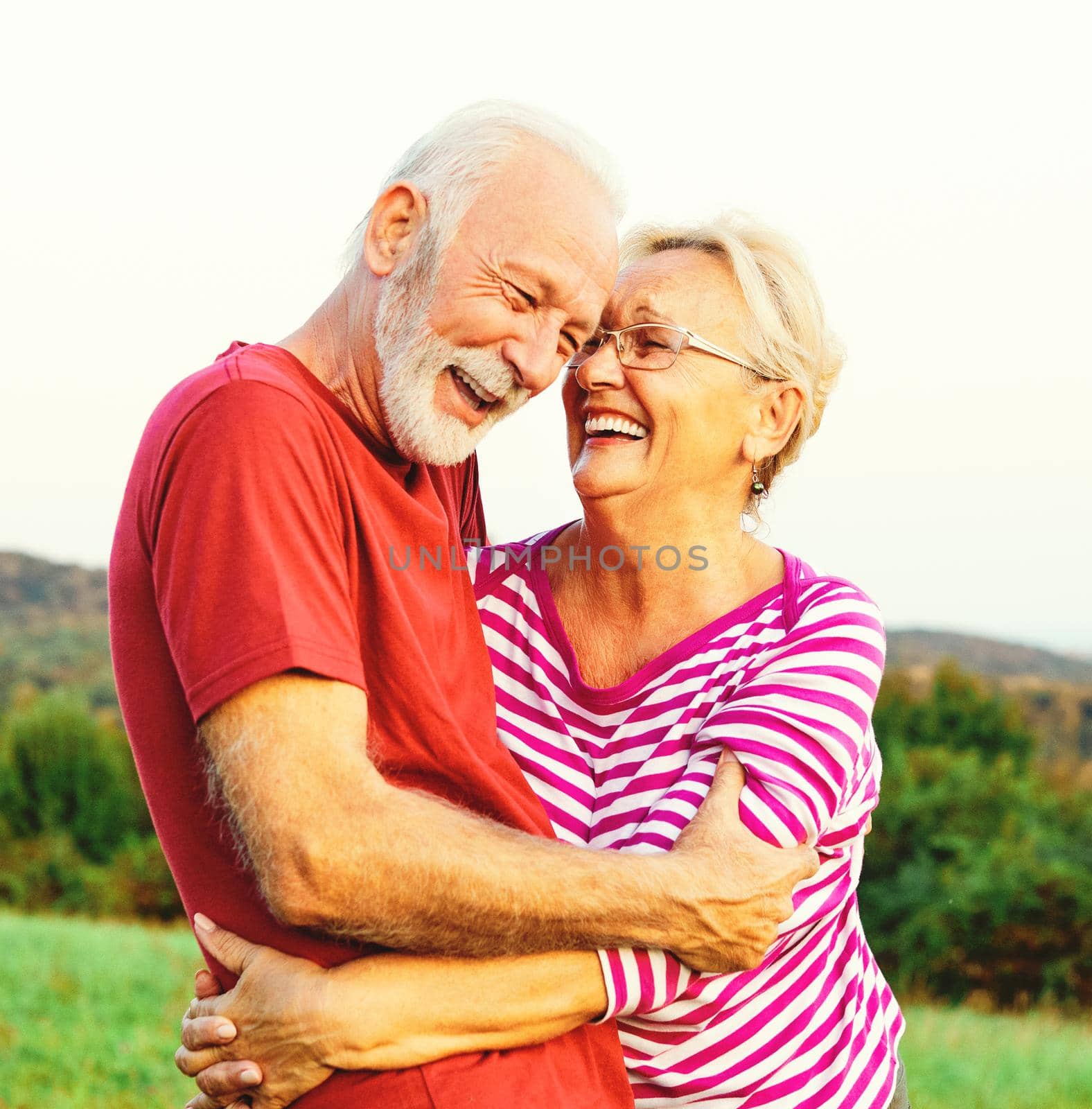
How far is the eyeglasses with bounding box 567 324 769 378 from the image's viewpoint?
9.62 ft

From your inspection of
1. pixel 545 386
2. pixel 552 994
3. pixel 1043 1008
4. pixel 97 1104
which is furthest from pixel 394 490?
pixel 1043 1008

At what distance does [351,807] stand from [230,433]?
2.06 feet

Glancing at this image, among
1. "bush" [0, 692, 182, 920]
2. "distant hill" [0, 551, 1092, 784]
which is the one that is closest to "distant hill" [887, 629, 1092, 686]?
"distant hill" [0, 551, 1092, 784]

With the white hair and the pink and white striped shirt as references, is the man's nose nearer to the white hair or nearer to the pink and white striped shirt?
the white hair

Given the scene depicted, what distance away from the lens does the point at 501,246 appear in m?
2.39

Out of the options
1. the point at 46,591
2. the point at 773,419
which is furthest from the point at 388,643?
the point at 46,591

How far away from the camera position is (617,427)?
3002 millimetres

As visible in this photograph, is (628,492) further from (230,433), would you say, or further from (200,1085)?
Result: (200,1085)

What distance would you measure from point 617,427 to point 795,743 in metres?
0.96

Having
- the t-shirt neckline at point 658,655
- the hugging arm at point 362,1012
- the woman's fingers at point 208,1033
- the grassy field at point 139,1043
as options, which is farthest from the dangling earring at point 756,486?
the grassy field at point 139,1043

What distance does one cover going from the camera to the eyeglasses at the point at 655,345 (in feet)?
9.62

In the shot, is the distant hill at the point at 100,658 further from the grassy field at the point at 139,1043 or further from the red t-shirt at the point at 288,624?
the red t-shirt at the point at 288,624

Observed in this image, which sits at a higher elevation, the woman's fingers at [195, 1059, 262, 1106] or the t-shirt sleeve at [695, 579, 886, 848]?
the t-shirt sleeve at [695, 579, 886, 848]

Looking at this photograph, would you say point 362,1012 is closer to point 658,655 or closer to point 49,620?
point 658,655
